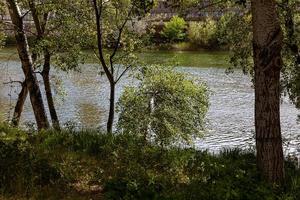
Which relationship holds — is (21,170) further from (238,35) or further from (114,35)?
(114,35)

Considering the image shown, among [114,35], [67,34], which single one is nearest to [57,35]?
[67,34]

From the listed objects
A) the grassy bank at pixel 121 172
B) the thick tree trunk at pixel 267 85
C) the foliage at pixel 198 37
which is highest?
the thick tree trunk at pixel 267 85

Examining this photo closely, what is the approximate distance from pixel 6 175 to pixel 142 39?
10.2m

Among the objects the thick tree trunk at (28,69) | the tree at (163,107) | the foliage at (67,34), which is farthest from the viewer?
the tree at (163,107)

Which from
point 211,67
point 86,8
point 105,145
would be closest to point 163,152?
point 105,145

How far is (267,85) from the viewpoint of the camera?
700 centimetres

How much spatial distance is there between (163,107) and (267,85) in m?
9.87

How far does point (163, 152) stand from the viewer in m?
8.09

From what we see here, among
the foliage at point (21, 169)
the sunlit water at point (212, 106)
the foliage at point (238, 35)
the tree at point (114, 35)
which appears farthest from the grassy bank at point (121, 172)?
the sunlit water at point (212, 106)

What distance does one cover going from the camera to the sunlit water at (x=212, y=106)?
959 inches

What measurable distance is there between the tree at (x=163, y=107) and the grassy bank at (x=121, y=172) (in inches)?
296

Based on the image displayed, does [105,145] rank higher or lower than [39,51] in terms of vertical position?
lower

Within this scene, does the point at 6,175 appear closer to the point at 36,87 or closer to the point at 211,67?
the point at 36,87

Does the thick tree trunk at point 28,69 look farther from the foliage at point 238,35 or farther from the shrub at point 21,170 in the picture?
the foliage at point 238,35
